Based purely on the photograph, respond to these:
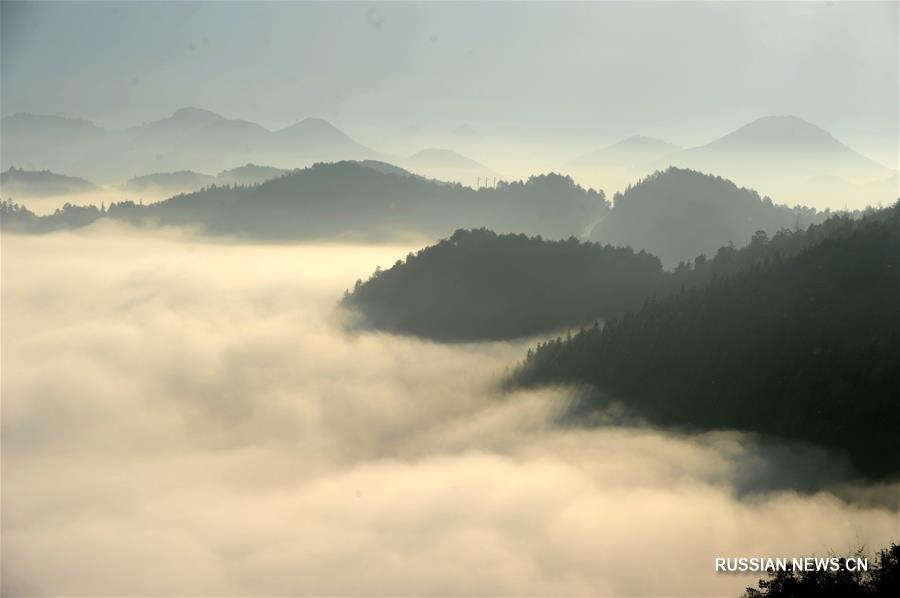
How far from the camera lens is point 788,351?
525 feet

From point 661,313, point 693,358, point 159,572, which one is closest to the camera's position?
point 159,572

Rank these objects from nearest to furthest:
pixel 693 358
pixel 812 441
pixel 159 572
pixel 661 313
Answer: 1. pixel 812 441
2. pixel 159 572
3. pixel 693 358
4. pixel 661 313

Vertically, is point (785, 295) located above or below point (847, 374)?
above

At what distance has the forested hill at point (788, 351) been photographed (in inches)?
5738

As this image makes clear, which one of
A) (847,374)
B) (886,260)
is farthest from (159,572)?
(886,260)

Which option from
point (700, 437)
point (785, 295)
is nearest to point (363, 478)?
point (700, 437)

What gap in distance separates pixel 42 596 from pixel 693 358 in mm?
165113

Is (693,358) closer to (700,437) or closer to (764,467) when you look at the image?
(700,437)

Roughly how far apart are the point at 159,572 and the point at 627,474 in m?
116

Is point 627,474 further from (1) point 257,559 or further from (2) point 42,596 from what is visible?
(2) point 42,596

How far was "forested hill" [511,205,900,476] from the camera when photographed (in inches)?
5738

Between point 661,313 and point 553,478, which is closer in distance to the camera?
point 553,478

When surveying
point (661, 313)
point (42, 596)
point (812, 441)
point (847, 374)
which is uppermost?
point (661, 313)

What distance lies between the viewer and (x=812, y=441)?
5817 inches
